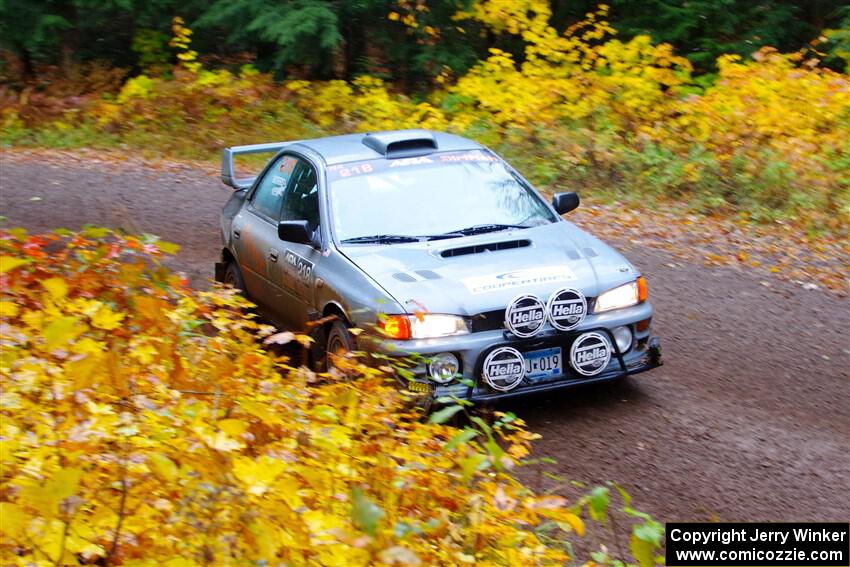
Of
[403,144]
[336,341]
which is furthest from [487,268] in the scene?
[403,144]

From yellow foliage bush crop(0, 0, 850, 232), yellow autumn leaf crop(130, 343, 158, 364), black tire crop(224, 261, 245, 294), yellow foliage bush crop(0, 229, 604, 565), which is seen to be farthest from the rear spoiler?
yellow foliage bush crop(0, 0, 850, 232)

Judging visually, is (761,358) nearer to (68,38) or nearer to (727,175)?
(727,175)

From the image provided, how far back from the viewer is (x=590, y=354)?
655 centimetres

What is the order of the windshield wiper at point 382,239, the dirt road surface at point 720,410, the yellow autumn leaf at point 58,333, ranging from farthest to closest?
the windshield wiper at point 382,239
the dirt road surface at point 720,410
the yellow autumn leaf at point 58,333

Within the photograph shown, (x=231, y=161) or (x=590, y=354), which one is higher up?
(x=590, y=354)

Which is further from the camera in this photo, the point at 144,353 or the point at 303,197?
the point at 303,197

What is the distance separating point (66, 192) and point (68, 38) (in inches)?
275

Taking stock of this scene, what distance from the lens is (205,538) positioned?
3436 mm

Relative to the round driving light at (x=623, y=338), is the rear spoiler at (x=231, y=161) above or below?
below

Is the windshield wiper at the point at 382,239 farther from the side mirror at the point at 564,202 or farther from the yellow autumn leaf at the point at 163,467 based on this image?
the yellow autumn leaf at the point at 163,467

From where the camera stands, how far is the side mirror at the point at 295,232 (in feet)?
23.9

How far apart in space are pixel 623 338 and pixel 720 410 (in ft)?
2.91

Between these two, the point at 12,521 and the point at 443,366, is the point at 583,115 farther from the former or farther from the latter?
the point at 12,521

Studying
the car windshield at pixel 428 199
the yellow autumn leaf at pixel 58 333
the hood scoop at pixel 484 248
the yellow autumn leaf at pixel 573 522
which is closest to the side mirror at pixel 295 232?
the car windshield at pixel 428 199
